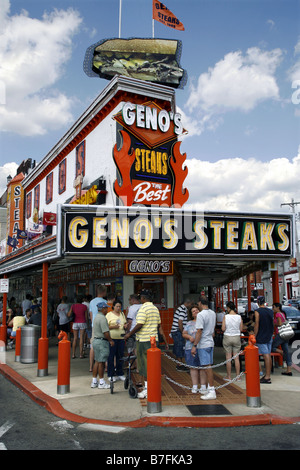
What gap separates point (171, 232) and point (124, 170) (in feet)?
25.4

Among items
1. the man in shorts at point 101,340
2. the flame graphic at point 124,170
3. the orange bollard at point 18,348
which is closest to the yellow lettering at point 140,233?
the man in shorts at point 101,340

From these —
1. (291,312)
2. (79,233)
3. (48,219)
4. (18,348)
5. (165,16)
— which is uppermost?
(165,16)

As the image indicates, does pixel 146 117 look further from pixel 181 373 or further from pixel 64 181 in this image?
pixel 181 373

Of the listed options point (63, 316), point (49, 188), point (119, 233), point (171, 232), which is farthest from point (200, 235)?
point (49, 188)

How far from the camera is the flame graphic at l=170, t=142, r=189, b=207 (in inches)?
723

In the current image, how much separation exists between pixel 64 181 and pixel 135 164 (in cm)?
804

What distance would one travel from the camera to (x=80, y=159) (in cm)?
2200

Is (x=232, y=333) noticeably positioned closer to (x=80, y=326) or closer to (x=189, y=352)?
(x=189, y=352)

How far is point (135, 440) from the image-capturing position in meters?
5.45

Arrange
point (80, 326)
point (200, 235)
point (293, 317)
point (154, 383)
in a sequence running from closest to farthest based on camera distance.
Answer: point (154, 383) → point (200, 235) → point (80, 326) → point (293, 317)

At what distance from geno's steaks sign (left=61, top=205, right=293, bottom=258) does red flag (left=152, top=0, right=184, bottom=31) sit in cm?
1525

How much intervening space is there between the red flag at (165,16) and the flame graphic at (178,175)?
A: 7204 mm

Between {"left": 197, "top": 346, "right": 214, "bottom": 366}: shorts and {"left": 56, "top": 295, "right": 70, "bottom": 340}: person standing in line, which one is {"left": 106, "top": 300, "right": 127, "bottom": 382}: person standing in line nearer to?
{"left": 197, "top": 346, "right": 214, "bottom": 366}: shorts
